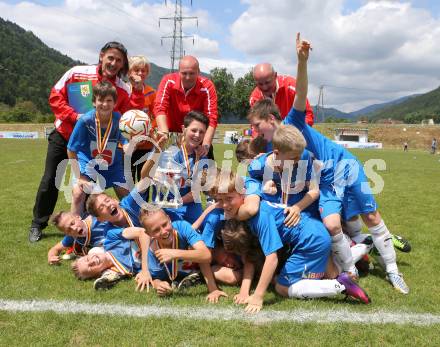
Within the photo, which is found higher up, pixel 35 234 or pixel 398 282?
pixel 398 282

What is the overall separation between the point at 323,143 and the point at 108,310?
2410mm

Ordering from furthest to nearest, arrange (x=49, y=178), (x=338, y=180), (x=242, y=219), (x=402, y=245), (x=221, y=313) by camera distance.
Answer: (x=49, y=178)
(x=402, y=245)
(x=338, y=180)
(x=242, y=219)
(x=221, y=313)

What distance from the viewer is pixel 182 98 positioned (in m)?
5.18

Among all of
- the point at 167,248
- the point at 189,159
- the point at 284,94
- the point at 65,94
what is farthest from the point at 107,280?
the point at 284,94

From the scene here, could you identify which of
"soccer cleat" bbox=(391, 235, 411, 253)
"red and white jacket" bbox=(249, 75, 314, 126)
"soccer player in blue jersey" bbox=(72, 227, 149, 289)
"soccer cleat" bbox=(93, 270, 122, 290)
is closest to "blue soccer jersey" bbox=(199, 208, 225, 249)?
"soccer player in blue jersey" bbox=(72, 227, 149, 289)

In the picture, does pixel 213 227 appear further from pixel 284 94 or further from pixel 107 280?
pixel 284 94

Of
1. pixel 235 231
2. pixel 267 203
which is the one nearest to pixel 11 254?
pixel 235 231

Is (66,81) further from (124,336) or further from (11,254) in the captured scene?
(124,336)

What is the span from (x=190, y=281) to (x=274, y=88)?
8.43 ft

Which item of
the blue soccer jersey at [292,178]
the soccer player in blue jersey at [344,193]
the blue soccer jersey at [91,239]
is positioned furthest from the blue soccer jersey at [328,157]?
the blue soccer jersey at [91,239]

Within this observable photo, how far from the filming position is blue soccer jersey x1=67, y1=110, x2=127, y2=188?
4.46m

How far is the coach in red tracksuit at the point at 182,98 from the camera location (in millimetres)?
4977

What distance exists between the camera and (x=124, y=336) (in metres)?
2.62

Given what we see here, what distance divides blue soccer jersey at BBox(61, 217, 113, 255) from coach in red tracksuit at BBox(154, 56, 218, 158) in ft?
4.66
